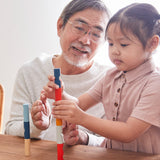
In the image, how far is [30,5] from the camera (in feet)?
7.95

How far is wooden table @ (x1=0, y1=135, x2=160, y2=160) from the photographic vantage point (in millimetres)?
718

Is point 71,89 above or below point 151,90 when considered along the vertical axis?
below

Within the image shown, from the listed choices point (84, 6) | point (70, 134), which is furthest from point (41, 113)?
point (84, 6)

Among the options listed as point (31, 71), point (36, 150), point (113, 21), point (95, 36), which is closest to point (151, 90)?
point (113, 21)

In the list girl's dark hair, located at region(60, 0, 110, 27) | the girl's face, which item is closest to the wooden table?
the girl's face

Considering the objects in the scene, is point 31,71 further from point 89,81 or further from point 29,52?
point 29,52

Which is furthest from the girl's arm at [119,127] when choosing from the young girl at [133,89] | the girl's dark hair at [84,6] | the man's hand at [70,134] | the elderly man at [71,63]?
the girl's dark hair at [84,6]

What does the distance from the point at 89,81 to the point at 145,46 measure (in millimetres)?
627

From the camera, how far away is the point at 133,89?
75 cm

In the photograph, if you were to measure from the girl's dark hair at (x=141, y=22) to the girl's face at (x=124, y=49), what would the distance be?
0.01m

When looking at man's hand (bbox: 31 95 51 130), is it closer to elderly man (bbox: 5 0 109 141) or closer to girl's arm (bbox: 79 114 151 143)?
elderly man (bbox: 5 0 109 141)

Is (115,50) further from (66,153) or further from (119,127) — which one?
(66,153)

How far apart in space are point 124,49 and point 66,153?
1.15ft

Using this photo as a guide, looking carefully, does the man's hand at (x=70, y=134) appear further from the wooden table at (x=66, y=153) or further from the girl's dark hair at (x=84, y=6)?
the girl's dark hair at (x=84, y=6)
